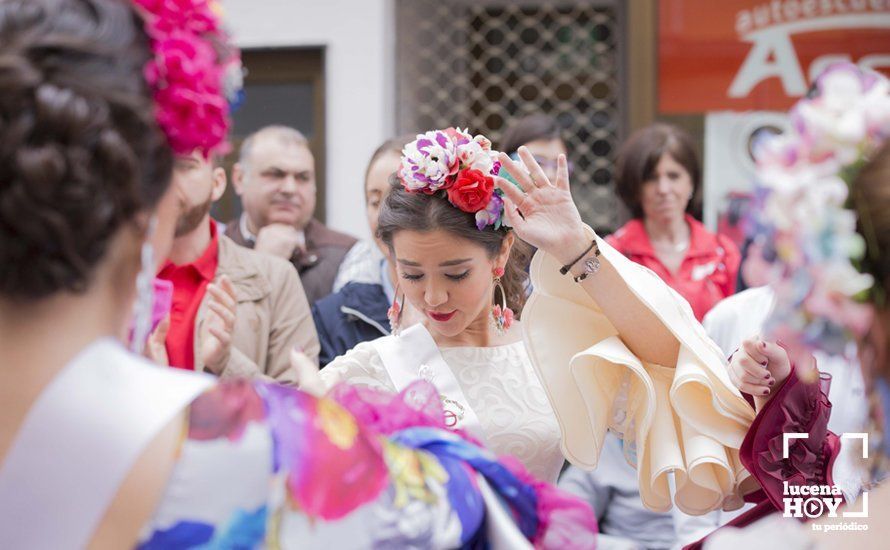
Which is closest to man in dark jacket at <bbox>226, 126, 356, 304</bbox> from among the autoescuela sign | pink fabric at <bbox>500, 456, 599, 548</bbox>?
the autoescuela sign

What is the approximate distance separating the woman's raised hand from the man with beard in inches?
35.5

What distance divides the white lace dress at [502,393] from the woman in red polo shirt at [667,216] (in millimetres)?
1356

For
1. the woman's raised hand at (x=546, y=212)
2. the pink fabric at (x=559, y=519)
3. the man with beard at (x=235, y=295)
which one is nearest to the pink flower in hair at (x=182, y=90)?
the pink fabric at (x=559, y=519)

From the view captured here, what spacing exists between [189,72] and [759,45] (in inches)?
165

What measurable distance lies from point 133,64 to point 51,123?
147 mm

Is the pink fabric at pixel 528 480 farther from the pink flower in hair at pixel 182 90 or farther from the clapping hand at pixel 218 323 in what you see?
the clapping hand at pixel 218 323

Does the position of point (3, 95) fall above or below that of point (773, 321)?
above

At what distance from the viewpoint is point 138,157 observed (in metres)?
1.28

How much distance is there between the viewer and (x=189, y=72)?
1355 mm

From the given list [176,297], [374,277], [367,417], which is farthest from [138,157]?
[374,277]

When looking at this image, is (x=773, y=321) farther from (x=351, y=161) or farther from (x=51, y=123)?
(x=351, y=161)

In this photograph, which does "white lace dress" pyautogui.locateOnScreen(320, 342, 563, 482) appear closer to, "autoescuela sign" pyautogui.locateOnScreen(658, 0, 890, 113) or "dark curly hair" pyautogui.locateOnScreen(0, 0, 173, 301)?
"dark curly hair" pyautogui.locateOnScreen(0, 0, 173, 301)

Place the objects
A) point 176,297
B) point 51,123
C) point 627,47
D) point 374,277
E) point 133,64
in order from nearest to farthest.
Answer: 1. point 51,123
2. point 133,64
3. point 176,297
4. point 374,277
5. point 627,47

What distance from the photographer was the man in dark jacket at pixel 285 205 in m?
3.79
